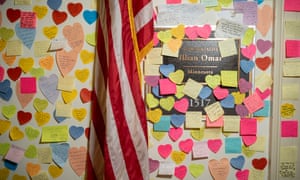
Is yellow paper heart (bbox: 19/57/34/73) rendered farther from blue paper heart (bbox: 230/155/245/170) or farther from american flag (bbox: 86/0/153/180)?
blue paper heart (bbox: 230/155/245/170)

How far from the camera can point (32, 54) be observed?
122 cm

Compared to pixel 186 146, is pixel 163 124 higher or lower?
higher

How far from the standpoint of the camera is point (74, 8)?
1209mm

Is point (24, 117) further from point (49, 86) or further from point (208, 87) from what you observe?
point (208, 87)

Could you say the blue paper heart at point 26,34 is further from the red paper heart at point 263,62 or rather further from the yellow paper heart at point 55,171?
the red paper heart at point 263,62

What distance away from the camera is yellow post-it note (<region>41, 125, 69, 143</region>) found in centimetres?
122

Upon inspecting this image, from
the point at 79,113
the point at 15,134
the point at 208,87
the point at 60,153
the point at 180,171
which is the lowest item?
the point at 180,171

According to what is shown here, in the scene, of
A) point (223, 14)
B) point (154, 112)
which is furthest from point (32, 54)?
point (223, 14)

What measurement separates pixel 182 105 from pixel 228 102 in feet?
0.79

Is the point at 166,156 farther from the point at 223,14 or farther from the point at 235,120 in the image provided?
the point at 223,14

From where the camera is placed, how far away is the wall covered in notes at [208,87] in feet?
3.94

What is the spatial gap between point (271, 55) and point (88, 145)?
1.07 meters

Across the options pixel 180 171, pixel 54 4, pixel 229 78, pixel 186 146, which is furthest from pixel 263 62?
pixel 54 4

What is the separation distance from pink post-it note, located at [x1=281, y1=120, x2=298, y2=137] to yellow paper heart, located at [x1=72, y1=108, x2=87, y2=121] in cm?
104
